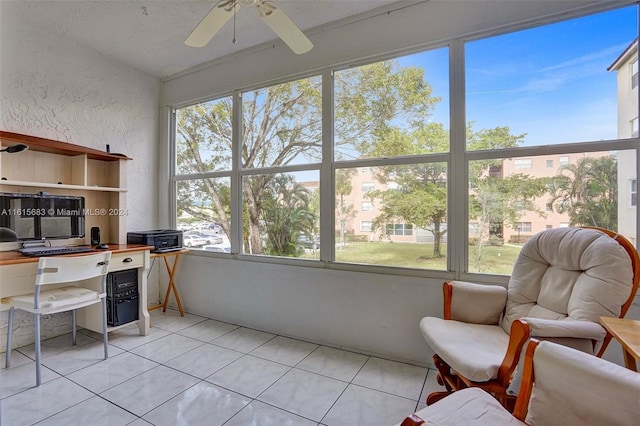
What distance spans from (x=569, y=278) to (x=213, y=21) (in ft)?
8.06

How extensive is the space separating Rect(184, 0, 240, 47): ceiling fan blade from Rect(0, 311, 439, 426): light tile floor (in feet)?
7.28

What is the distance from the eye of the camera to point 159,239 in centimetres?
293

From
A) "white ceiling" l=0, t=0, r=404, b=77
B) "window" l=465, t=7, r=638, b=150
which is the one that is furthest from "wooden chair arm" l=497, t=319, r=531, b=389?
"white ceiling" l=0, t=0, r=404, b=77

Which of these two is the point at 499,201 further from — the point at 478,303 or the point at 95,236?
the point at 95,236

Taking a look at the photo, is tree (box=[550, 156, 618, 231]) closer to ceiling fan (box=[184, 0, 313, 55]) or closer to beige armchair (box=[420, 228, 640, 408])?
beige armchair (box=[420, 228, 640, 408])

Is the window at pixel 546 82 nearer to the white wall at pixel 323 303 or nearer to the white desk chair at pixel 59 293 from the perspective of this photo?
the white wall at pixel 323 303

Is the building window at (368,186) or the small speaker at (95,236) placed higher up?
the building window at (368,186)

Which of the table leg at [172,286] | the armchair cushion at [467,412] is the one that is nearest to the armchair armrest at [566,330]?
the armchair cushion at [467,412]

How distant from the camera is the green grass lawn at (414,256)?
6.56ft

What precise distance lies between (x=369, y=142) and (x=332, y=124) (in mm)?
388

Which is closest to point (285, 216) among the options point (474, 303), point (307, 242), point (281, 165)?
point (307, 242)

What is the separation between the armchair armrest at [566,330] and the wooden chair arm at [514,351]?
0.14ft

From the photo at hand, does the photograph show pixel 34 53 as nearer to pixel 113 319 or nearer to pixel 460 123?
pixel 113 319

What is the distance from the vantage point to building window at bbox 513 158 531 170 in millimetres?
1931
